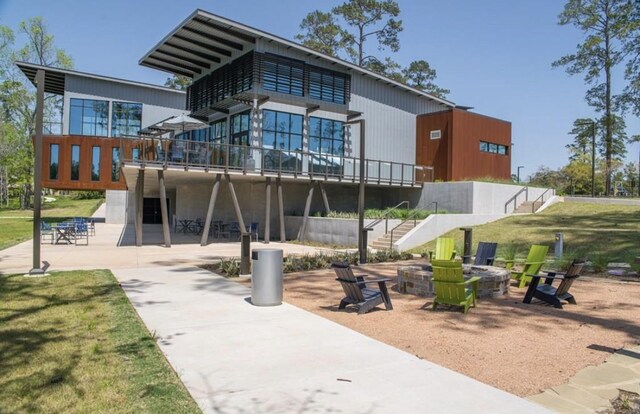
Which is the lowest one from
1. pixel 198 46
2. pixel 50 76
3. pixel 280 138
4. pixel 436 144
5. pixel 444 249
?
pixel 444 249

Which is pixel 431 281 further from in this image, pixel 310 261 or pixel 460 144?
pixel 460 144

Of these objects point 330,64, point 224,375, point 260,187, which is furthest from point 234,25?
point 224,375

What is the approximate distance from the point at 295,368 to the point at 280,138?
757 inches

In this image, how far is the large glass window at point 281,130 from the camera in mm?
22719

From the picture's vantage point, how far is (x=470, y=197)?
23.5m

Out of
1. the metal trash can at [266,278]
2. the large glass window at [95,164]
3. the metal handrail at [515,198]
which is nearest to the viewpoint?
the metal trash can at [266,278]

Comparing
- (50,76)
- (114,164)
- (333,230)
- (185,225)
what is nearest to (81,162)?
(114,164)

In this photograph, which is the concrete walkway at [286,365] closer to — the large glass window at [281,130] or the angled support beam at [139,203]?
the angled support beam at [139,203]

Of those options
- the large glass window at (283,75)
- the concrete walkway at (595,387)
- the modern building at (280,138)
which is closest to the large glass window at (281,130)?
the modern building at (280,138)

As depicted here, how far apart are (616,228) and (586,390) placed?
1676 cm

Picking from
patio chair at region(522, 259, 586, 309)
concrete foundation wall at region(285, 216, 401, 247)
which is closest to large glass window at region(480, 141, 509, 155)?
concrete foundation wall at region(285, 216, 401, 247)

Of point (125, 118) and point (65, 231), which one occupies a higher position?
point (125, 118)

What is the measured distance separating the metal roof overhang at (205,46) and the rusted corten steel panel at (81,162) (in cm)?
1084

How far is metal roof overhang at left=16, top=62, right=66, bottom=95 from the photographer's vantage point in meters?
33.2
